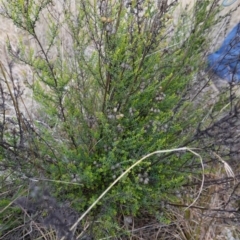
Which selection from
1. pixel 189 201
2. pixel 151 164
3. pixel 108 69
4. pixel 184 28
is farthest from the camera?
pixel 184 28

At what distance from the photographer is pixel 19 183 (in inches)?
63.8

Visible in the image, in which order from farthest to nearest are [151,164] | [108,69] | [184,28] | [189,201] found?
[184,28], [189,201], [151,164], [108,69]

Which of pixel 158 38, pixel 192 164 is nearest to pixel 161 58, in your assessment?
pixel 158 38

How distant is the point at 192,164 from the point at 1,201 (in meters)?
0.82

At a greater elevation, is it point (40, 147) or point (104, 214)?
point (40, 147)

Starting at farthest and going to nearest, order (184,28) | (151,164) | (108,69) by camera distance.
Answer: (184,28) → (151,164) → (108,69)

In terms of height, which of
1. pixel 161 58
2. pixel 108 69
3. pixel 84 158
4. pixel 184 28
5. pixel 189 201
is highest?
pixel 184 28

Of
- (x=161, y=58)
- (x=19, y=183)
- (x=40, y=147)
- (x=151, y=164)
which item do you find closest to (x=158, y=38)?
(x=161, y=58)

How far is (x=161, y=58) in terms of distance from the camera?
1847 millimetres

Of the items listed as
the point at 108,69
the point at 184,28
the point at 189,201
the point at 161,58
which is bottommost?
the point at 189,201

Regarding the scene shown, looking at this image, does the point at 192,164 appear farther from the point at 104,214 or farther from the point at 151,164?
the point at 104,214

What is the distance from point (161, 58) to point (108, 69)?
0.44 meters

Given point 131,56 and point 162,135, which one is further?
point 162,135

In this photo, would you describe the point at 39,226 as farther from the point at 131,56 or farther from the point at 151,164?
the point at 131,56
